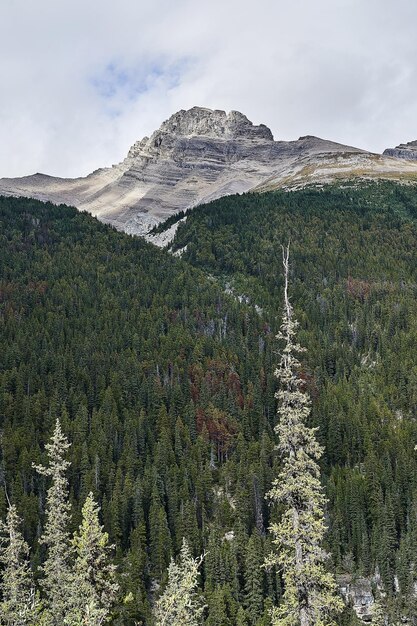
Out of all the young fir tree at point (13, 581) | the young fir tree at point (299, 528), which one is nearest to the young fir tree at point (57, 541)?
the young fir tree at point (13, 581)

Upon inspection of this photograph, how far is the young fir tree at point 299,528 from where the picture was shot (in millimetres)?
24547

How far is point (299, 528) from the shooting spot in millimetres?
24984

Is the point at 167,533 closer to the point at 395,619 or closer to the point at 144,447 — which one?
the point at 144,447

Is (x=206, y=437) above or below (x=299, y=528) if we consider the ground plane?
below

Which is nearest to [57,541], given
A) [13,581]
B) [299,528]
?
[13,581]

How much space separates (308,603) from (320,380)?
14651cm

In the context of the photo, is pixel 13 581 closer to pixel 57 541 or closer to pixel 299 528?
pixel 57 541

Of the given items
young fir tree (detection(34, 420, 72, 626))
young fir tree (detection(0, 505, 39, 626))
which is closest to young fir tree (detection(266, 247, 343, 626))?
young fir tree (detection(34, 420, 72, 626))

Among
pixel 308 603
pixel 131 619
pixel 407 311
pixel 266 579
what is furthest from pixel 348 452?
pixel 308 603

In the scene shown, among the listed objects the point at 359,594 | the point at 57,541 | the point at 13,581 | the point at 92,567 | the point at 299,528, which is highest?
the point at 299,528

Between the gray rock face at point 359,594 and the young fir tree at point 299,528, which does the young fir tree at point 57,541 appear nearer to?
the young fir tree at point 299,528

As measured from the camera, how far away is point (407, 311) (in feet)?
633

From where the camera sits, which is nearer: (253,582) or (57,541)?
(57,541)

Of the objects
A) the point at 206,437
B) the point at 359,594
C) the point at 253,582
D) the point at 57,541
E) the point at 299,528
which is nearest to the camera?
the point at 299,528
